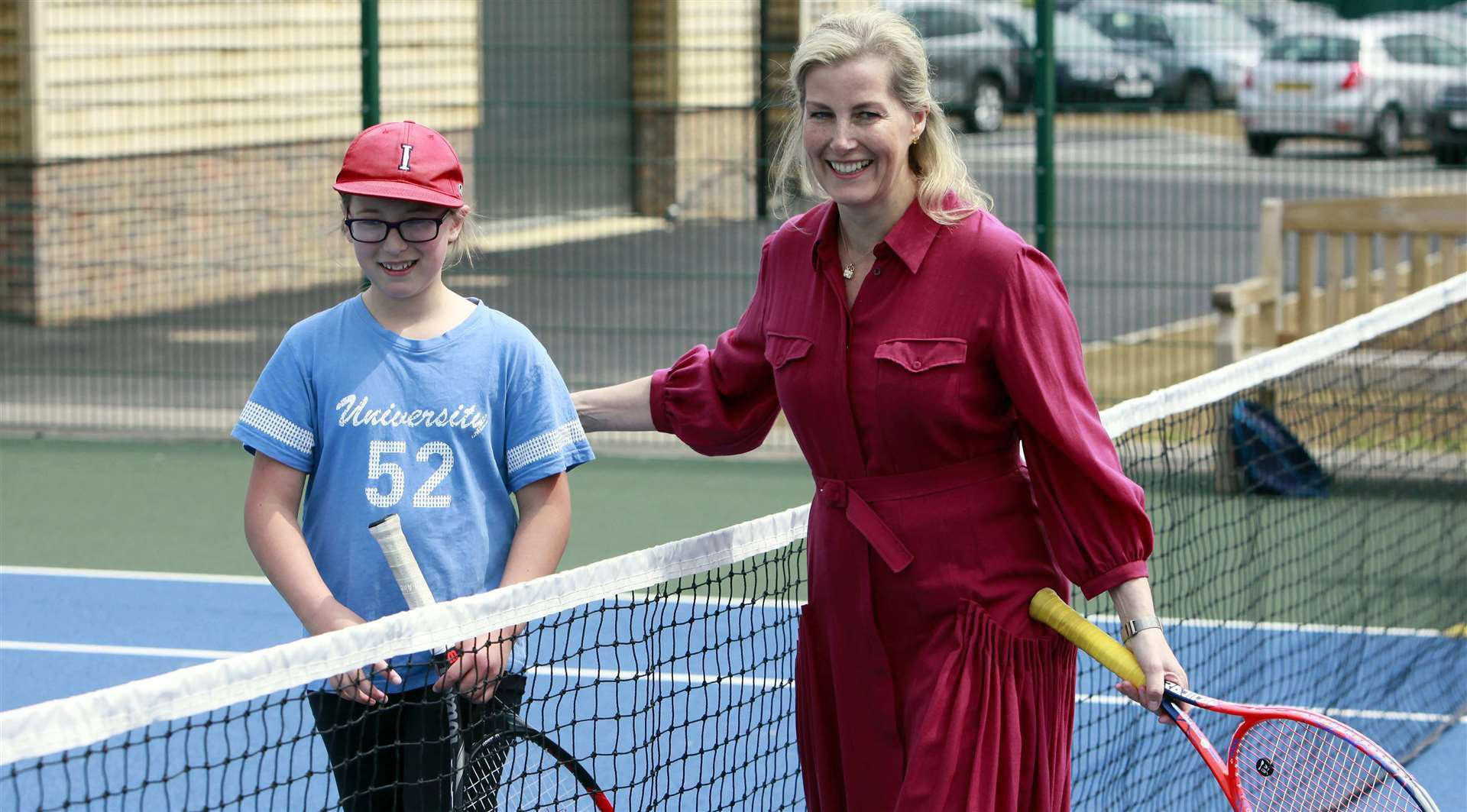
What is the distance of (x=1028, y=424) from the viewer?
3143mm

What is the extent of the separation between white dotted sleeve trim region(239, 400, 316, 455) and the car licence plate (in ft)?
26.9

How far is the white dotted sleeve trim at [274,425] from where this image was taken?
324cm

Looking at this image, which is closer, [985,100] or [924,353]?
[924,353]

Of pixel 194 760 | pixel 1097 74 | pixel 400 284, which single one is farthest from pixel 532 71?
pixel 400 284

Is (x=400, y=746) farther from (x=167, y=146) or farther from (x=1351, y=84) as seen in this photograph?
(x=1351, y=84)

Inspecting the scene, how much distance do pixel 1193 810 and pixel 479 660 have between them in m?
2.58

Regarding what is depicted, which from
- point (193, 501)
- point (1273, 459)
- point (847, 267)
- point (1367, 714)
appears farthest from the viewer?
point (193, 501)

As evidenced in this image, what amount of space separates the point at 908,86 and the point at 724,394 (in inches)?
30.6

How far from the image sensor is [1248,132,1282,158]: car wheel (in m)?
10.4

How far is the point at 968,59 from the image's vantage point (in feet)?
55.7

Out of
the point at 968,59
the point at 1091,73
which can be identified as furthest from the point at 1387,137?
the point at 968,59

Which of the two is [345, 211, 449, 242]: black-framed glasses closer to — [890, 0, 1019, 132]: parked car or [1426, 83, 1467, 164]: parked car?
[1426, 83, 1467, 164]: parked car

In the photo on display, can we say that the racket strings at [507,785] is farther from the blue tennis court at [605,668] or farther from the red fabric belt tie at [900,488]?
the blue tennis court at [605,668]

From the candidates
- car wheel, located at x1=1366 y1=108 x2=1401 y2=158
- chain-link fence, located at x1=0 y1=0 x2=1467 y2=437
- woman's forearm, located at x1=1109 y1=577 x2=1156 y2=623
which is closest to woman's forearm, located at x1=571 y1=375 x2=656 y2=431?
woman's forearm, located at x1=1109 y1=577 x2=1156 y2=623
